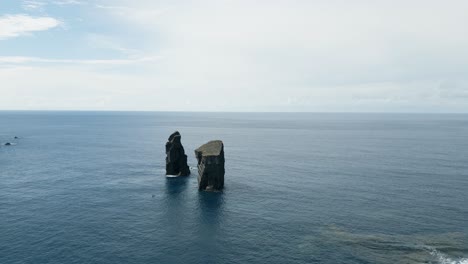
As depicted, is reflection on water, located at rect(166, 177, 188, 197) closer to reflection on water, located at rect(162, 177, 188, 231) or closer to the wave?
reflection on water, located at rect(162, 177, 188, 231)

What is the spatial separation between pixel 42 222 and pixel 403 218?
3482 inches

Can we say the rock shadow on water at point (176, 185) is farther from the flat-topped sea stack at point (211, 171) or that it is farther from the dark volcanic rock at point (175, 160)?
A: the flat-topped sea stack at point (211, 171)

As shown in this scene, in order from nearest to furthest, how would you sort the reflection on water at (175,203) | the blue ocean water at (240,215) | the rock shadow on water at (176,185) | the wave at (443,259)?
the wave at (443,259)
the blue ocean water at (240,215)
the reflection on water at (175,203)
the rock shadow on water at (176,185)

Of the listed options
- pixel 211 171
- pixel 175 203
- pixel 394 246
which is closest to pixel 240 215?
pixel 175 203

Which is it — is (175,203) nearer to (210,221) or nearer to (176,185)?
(210,221)

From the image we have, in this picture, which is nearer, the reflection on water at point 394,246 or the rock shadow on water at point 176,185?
the reflection on water at point 394,246

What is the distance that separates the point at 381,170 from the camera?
485ft

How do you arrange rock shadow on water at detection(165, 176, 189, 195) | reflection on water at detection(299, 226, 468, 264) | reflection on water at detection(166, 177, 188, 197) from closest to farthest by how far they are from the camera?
reflection on water at detection(299, 226, 468, 264)
reflection on water at detection(166, 177, 188, 197)
rock shadow on water at detection(165, 176, 189, 195)

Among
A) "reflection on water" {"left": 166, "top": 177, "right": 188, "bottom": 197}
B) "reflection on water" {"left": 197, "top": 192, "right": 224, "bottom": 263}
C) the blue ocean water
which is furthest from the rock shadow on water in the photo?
"reflection on water" {"left": 197, "top": 192, "right": 224, "bottom": 263}

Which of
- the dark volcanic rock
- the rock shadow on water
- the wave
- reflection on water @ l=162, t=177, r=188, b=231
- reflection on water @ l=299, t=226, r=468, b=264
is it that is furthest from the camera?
the dark volcanic rock

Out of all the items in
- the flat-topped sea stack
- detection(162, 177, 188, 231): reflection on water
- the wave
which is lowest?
the wave

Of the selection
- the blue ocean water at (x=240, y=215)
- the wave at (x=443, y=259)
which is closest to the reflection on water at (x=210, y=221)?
the blue ocean water at (x=240, y=215)

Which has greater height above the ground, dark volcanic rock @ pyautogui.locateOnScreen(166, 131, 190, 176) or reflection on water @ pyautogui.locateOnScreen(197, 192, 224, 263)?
dark volcanic rock @ pyautogui.locateOnScreen(166, 131, 190, 176)

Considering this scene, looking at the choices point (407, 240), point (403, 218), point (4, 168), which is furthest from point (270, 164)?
point (4, 168)
